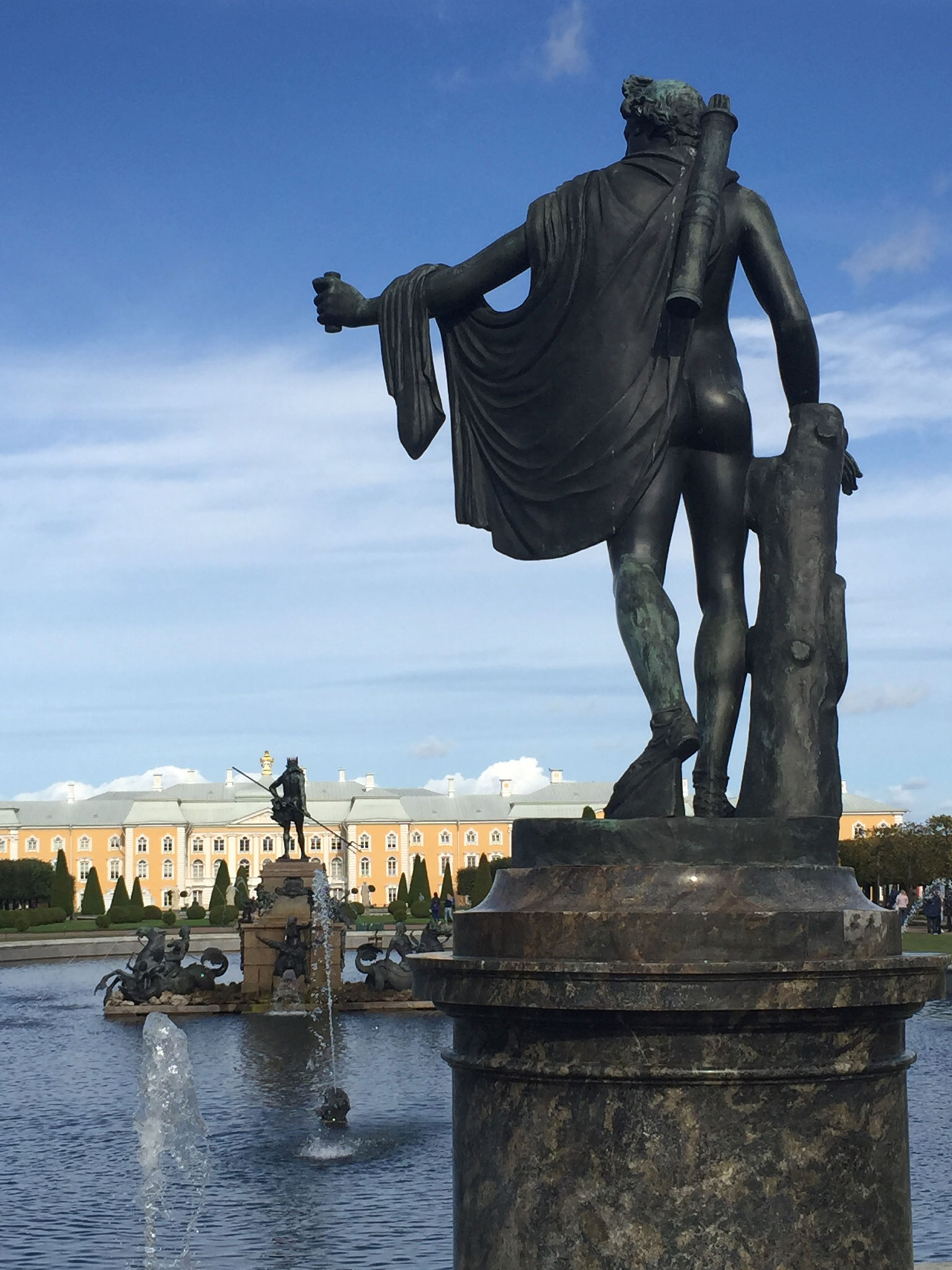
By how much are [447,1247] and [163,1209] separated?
1972 mm

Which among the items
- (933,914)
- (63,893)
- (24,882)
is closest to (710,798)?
(933,914)

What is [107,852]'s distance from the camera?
104750 millimetres

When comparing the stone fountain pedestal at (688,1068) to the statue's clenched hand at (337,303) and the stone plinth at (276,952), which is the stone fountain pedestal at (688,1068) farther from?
the stone plinth at (276,952)

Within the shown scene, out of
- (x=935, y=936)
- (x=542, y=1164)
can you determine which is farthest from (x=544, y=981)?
(x=935, y=936)

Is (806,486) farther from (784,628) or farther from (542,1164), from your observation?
(542,1164)

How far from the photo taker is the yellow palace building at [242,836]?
102562 mm

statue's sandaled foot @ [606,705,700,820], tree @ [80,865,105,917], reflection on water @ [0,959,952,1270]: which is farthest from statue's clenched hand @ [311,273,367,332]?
tree @ [80,865,105,917]

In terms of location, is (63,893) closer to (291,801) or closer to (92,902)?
(92,902)

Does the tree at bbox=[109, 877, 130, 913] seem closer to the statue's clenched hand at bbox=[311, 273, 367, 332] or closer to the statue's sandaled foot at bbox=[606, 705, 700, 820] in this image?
the statue's clenched hand at bbox=[311, 273, 367, 332]

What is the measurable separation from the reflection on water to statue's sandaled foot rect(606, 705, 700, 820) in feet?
14.5

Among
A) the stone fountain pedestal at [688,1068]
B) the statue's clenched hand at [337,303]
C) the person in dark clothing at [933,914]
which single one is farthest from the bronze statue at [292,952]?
the stone fountain pedestal at [688,1068]

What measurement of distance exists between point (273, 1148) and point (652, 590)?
7.84 m

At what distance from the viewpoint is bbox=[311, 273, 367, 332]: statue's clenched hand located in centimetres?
448

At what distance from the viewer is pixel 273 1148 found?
1056cm
